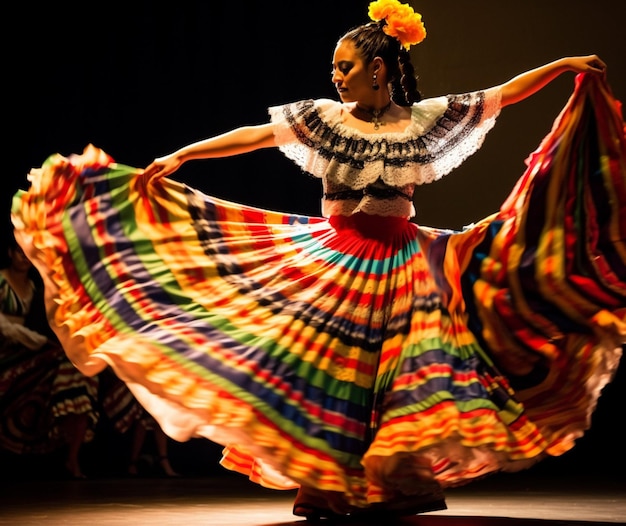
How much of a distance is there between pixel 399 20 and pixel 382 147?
39 centimetres

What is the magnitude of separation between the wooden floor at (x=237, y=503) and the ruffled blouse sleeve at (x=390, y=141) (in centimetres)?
97

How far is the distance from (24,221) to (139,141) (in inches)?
92.3

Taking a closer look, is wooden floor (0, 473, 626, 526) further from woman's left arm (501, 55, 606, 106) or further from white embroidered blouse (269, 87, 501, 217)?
woman's left arm (501, 55, 606, 106)

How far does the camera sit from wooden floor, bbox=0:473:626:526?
3012mm

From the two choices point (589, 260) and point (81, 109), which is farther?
point (81, 109)

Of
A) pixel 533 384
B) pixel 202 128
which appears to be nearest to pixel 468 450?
pixel 533 384

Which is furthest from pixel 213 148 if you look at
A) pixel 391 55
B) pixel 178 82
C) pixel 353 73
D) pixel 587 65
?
pixel 178 82

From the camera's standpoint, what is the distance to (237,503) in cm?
370

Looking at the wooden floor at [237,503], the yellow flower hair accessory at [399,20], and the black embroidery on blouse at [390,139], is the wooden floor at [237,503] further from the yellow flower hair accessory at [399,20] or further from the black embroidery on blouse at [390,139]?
the yellow flower hair accessory at [399,20]

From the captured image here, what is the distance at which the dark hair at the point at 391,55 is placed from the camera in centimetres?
301

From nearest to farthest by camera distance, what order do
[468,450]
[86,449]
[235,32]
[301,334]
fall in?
1. [468,450]
2. [301,334]
3. [235,32]
4. [86,449]

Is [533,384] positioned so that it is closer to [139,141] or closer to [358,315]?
[358,315]

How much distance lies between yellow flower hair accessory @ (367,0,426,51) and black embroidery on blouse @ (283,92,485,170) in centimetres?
21

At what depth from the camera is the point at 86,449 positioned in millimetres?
5500
